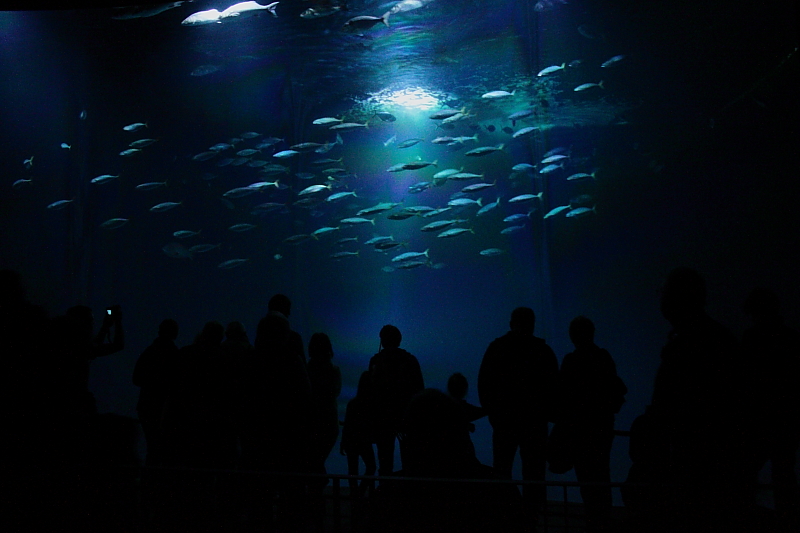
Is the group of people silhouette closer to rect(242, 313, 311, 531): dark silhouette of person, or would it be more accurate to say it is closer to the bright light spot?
rect(242, 313, 311, 531): dark silhouette of person

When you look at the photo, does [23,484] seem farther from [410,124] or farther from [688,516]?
[410,124]

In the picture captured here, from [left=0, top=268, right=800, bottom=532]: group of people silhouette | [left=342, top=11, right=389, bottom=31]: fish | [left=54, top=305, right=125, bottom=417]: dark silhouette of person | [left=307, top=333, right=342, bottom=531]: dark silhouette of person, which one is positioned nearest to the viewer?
[left=0, top=268, right=800, bottom=532]: group of people silhouette

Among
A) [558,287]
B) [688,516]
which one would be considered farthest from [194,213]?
[688,516]

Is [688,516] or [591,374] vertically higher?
[591,374]

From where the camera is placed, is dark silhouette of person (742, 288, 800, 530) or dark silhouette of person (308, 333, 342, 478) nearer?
dark silhouette of person (742, 288, 800, 530)

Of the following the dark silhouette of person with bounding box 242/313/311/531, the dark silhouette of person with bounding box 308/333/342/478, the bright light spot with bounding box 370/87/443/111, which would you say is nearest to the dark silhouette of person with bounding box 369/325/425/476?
the dark silhouette of person with bounding box 308/333/342/478

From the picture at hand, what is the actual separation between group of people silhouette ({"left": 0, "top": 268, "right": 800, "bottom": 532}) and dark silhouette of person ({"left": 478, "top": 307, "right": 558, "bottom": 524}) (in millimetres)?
11

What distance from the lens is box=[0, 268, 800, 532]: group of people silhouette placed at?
94.1 inches

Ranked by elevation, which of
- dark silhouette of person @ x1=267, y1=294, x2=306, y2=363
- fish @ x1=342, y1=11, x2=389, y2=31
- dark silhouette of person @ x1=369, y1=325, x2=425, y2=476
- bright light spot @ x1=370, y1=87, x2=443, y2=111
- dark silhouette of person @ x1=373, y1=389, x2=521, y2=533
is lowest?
dark silhouette of person @ x1=373, y1=389, x2=521, y2=533

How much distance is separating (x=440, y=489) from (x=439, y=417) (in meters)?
0.39

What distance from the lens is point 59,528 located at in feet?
8.68

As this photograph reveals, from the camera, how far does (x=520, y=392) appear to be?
395 cm

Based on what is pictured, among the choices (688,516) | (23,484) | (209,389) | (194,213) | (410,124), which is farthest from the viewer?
(194,213)

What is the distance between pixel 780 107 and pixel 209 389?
15089mm
